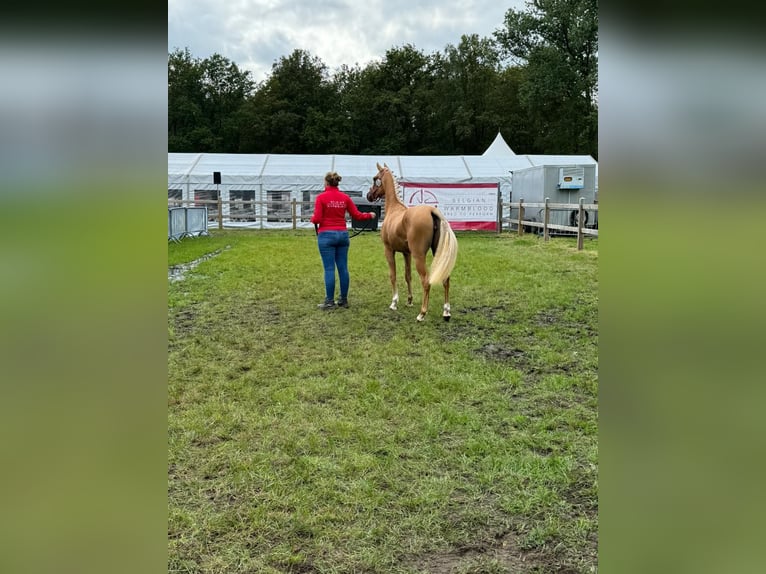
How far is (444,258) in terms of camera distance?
5887mm

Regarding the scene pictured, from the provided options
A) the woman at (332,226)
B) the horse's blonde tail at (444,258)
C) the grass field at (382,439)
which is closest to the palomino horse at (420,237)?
the horse's blonde tail at (444,258)

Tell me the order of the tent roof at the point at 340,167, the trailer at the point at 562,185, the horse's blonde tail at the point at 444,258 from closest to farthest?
the horse's blonde tail at the point at 444,258 → the trailer at the point at 562,185 → the tent roof at the point at 340,167

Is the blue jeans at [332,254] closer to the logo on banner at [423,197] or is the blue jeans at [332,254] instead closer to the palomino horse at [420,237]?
the palomino horse at [420,237]

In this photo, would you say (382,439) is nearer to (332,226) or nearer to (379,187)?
(332,226)

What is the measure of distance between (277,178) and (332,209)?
15925 millimetres

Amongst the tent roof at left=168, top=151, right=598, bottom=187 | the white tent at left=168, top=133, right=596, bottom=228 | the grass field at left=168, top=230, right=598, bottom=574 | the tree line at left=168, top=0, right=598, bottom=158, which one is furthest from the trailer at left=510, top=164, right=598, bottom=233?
the tree line at left=168, top=0, right=598, bottom=158

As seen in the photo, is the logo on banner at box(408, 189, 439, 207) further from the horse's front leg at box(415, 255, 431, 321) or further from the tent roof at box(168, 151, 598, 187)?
the horse's front leg at box(415, 255, 431, 321)

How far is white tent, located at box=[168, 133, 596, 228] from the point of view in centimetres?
2139

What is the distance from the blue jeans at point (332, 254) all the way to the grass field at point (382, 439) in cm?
35

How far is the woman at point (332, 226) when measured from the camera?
666 centimetres
